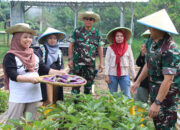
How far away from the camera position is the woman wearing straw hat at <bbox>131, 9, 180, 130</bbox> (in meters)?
1.94

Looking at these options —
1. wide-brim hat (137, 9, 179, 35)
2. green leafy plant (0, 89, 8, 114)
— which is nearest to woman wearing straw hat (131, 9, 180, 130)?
wide-brim hat (137, 9, 179, 35)

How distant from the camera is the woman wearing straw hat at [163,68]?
194 centimetres

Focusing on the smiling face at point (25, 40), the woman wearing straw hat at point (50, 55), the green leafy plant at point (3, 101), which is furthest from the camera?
the green leafy plant at point (3, 101)

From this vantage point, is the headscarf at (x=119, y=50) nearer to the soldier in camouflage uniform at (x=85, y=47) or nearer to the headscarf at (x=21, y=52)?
the soldier in camouflage uniform at (x=85, y=47)


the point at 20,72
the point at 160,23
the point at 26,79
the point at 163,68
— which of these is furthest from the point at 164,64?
the point at 20,72

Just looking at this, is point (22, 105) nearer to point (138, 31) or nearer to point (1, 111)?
point (1, 111)

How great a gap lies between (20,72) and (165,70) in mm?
1516

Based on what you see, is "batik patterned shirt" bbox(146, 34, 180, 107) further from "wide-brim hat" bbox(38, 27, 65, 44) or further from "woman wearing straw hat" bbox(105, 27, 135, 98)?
"wide-brim hat" bbox(38, 27, 65, 44)

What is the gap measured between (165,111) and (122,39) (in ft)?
5.17

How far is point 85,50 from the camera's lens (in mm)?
3592

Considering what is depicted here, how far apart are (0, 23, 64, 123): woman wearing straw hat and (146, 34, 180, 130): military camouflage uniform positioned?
48.3 inches

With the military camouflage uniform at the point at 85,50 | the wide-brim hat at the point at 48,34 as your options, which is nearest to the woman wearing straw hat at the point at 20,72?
the wide-brim hat at the point at 48,34

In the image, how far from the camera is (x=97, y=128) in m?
1.70

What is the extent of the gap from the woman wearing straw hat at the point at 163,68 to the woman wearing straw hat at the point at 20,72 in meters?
1.23
